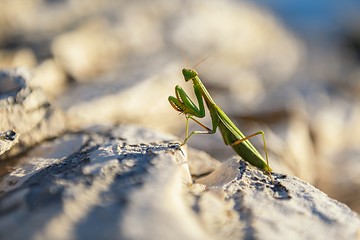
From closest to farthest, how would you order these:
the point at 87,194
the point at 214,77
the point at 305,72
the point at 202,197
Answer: the point at 87,194 → the point at 202,197 → the point at 214,77 → the point at 305,72

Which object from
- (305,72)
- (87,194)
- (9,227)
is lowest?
(9,227)

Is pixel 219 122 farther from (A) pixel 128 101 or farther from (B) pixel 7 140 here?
(A) pixel 128 101

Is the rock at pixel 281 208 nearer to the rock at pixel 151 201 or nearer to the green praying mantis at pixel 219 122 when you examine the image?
the rock at pixel 151 201

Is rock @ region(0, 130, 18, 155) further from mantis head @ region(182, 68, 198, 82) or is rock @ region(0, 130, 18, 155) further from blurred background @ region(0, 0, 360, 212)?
mantis head @ region(182, 68, 198, 82)

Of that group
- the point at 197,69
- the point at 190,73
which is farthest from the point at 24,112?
the point at 197,69

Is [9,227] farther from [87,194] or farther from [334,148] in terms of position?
[334,148]

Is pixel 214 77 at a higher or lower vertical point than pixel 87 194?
higher

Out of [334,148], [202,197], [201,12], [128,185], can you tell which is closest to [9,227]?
[128,185]
